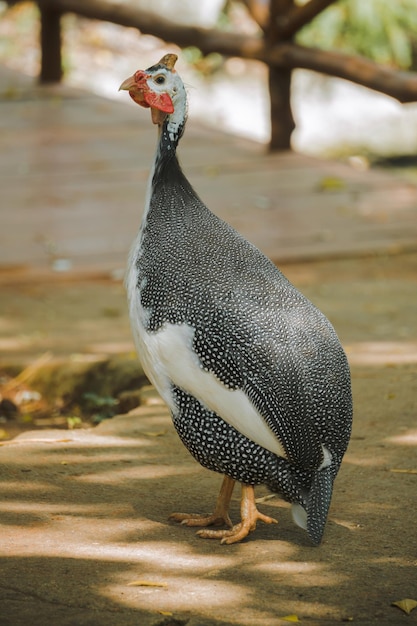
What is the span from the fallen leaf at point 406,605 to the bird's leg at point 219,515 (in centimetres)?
73

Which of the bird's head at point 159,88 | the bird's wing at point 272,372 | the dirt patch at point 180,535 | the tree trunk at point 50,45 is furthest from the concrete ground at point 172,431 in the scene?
the tree trunk at point 50,45

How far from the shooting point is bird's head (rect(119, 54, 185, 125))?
11.3ft

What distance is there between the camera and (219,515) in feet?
11.3

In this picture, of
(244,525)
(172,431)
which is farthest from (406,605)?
(172,431)

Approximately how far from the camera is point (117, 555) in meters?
3.14

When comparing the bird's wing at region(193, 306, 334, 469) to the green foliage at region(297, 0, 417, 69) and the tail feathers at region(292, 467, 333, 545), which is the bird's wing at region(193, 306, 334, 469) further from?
the green foliage at region(297, 0, 417, 69)

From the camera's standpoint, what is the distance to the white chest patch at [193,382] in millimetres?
3150

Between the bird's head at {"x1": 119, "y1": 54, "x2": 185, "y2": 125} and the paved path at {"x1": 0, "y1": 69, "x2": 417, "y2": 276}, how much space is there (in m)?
3.08

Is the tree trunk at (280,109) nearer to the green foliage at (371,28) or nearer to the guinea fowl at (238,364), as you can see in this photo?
the green foliage at (371,28)

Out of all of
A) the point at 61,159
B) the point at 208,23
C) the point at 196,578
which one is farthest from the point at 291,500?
the point at 208,23

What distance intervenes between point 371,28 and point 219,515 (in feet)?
26.1

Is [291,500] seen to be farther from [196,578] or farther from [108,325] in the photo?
[108,325]

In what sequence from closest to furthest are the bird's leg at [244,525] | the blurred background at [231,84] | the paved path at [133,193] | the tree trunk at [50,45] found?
the bird's leg at [244,525]
the paved path at [133,193]
the tree trunk at [50,45]
the blurred background at [231,84]

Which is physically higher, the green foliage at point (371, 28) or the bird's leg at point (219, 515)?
the green foliage at point (371, 28)
